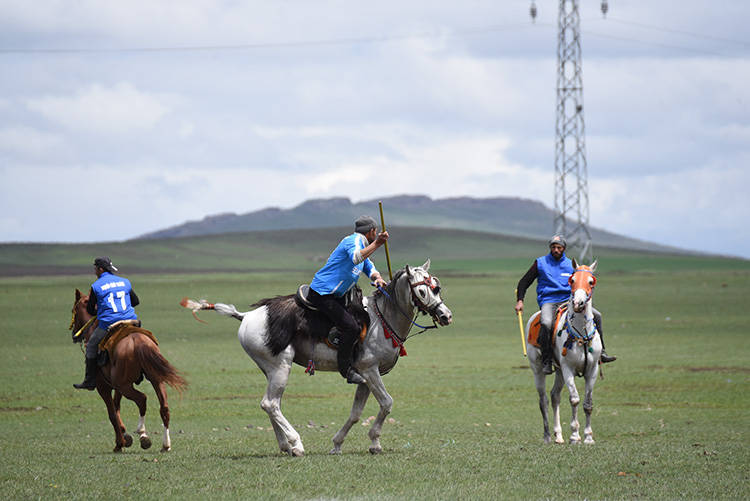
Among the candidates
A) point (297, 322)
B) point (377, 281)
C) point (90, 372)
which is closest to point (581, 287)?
point (377, 281)

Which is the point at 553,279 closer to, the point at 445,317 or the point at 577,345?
the point at 577,345

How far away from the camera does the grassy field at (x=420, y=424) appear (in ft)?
30.8

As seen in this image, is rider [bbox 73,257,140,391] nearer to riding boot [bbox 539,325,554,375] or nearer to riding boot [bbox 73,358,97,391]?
riding boot [bbox 73,358,97,391]

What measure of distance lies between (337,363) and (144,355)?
8.41 feet

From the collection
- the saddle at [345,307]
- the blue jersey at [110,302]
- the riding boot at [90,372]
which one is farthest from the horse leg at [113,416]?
the saddle at [345,307]

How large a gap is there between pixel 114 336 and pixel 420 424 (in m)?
6.46

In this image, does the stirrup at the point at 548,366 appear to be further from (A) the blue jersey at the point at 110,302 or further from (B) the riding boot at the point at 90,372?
(B) the riding boot at the point at 90,372

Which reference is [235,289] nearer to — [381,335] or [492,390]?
[492,390]

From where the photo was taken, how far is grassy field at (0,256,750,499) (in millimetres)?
9383

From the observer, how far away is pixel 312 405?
19.4 m

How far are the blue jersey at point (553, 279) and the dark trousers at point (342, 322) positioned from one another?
3.70m

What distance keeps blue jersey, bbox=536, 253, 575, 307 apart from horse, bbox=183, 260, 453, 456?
9.53 feet

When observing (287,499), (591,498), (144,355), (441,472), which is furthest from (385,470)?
(144,355)

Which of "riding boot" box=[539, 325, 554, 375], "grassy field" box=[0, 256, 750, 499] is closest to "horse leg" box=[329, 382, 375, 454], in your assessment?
"grassy field" box=[0, 256, 750, 499]
